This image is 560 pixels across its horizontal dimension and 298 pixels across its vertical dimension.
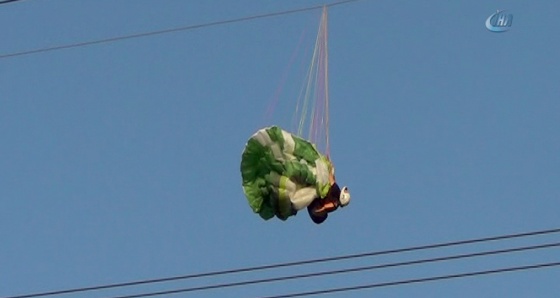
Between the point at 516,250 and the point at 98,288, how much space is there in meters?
3.60

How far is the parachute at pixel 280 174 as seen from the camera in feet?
→ 45.5

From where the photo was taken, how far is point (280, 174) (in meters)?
13.9

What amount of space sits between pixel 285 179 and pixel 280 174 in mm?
75

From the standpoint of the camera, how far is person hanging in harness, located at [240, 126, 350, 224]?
546 inches

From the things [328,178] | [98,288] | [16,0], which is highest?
[16,0]

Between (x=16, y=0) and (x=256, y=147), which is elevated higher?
(x=16, y=0)

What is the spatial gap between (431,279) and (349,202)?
3.20 ft

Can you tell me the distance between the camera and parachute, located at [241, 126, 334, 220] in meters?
13.9

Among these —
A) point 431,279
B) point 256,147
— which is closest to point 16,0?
point 256,147

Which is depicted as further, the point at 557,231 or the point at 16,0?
the point at 16,0

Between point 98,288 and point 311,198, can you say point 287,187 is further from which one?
point 98,288

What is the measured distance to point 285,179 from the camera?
1387 centimetres

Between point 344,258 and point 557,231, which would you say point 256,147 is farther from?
point 557,231

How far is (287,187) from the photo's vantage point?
544 inches
